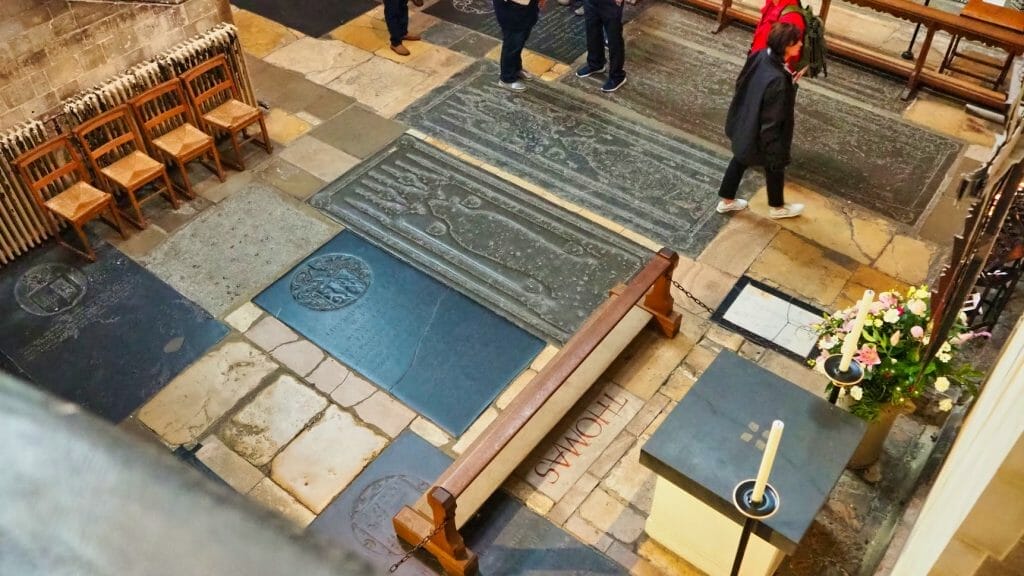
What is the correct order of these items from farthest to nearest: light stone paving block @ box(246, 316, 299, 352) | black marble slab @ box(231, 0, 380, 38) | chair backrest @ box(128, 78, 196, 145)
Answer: black marble slab @ box(231, 0, 380, 38) → chair backrest @ box(128, 78, 196, 145) → light stone paving block @ box(246, 316, 299, 352)

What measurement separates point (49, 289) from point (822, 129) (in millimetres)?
6113

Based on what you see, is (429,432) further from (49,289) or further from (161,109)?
(161,109)

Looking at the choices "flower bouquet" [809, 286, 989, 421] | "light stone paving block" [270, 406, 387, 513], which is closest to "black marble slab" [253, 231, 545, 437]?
"light stone paving block" [270, 406, 387, 513]

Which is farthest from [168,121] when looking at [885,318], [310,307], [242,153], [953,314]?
[953,314]

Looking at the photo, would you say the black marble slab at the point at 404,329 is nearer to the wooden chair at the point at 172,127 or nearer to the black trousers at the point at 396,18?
the wooden chair at the point at 172,127

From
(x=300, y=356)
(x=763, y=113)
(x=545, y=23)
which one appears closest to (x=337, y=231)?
(x=300, y=356)

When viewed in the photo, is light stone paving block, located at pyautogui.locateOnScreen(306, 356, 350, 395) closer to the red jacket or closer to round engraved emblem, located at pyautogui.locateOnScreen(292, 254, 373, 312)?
round engraved emblem, located at pyautogui.locateOnScreen(292, 254, 373, 312)

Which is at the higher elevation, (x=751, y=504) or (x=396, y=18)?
(x=751, y=504)

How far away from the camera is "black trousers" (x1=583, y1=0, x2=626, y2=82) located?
284 inches

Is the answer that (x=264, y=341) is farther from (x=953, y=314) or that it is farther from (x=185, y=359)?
(x=953, y=314)

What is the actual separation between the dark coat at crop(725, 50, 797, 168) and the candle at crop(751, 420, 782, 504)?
11.3 feet

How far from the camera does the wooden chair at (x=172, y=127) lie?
20.8 feet

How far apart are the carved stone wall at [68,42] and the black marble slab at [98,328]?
1097 mm

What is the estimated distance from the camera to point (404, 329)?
5.70m
